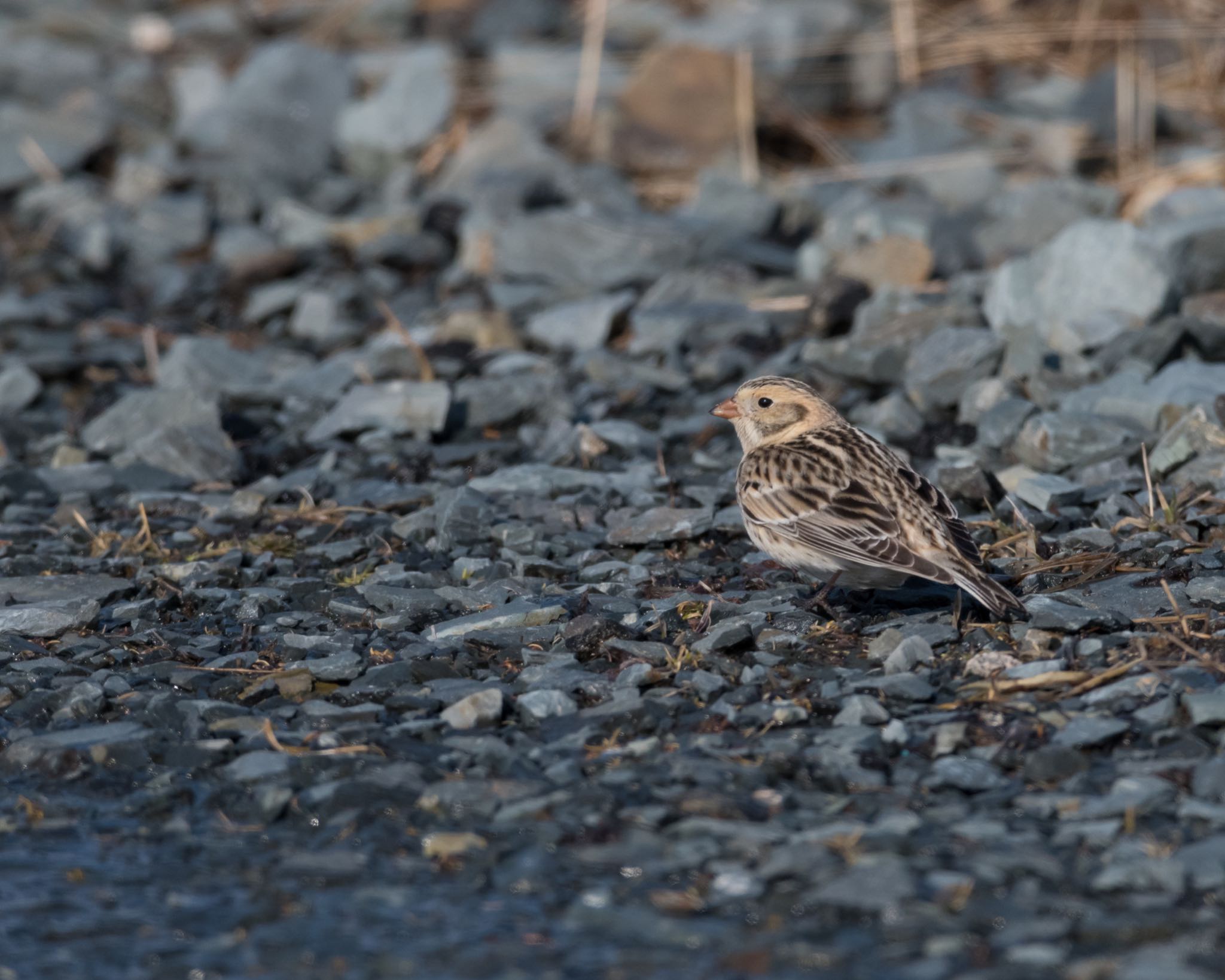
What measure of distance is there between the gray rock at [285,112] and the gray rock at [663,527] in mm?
6878

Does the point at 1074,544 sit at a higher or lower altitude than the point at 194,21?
lower

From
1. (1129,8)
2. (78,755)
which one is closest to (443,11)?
(1129,8)

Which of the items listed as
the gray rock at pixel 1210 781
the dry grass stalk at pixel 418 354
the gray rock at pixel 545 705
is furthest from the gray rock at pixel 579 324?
the gray rock at pixel 1210 781

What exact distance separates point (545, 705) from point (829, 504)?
1313 millimetres

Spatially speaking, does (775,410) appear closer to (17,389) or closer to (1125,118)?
(17,389)

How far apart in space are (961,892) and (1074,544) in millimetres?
2453

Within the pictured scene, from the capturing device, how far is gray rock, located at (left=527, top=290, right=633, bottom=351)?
30.1 feet

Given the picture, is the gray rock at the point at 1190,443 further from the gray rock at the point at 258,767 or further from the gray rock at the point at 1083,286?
the gray rock at the point at 258,767

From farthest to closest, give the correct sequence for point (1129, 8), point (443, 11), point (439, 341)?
point (443, 11)
point (1129, 8)
point (439, 341)

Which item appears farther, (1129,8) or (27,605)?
(1129,8)

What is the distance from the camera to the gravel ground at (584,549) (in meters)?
3.84

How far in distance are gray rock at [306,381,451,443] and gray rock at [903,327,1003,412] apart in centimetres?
228

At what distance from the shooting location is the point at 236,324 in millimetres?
10203

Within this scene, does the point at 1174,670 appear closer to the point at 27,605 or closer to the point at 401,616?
the point at 401,616
